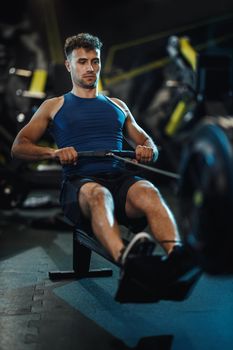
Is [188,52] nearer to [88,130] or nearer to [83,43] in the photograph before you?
[83,43]

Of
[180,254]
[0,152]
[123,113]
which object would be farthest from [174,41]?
[180,254]

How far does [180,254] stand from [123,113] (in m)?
1.11

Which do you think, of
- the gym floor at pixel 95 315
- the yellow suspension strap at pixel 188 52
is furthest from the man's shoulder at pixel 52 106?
the yellow suspension strap at pixel 188 52

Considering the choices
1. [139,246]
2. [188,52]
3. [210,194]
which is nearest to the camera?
[210,194]

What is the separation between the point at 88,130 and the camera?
8.53 feet

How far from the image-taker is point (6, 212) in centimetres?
493

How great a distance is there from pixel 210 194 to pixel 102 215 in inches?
22.9

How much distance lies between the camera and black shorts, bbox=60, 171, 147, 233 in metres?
2.36

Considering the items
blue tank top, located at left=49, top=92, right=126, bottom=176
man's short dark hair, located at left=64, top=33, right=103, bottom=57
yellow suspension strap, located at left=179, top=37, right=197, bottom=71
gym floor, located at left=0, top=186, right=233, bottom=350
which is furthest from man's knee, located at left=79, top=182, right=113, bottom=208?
yellow suspension strap, located at left=179, top=37, right=197, bottom=71

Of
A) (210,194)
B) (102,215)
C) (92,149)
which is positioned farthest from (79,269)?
(210,194)

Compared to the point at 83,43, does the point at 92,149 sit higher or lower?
lower

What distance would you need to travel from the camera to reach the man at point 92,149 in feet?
7.12

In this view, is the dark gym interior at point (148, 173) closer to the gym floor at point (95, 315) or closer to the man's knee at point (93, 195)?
the gym floor at point (95, 315)

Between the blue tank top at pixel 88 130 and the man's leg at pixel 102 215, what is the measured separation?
11.5 inches
